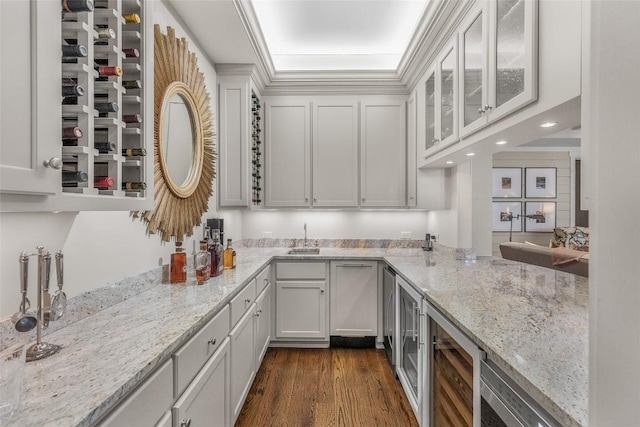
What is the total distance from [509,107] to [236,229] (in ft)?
9.10

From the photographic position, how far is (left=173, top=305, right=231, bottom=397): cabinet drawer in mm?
1135

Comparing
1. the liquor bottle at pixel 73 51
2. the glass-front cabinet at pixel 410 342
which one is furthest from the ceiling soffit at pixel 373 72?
the glass-front cabinet at pixel 410 342

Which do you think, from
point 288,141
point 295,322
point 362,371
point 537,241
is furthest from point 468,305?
point 537,241

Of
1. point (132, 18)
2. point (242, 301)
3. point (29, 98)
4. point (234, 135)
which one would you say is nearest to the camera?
point (29, 98)

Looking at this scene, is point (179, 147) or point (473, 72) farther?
point (179, 147)

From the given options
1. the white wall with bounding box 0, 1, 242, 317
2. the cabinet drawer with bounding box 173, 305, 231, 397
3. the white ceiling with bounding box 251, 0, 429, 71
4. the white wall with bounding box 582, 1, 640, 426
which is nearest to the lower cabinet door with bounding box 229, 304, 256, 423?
the cabinet drawer with bounding box 173, 305, 231, 397

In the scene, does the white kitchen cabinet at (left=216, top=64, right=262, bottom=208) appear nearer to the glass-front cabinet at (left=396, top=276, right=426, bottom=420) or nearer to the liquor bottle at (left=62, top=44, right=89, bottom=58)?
the glass-front cabinet at (left=396, top=276, right=426, bottom=420)

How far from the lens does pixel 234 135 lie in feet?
9.66

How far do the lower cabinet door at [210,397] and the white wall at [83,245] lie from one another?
624 millimetres

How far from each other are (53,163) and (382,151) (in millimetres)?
2952

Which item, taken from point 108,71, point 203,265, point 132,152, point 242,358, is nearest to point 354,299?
point 242,358

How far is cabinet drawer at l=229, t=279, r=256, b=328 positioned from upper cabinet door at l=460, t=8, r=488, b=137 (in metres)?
1.74

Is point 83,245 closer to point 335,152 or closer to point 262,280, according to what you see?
point 262,280

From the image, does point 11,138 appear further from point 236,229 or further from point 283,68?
point 283,68
